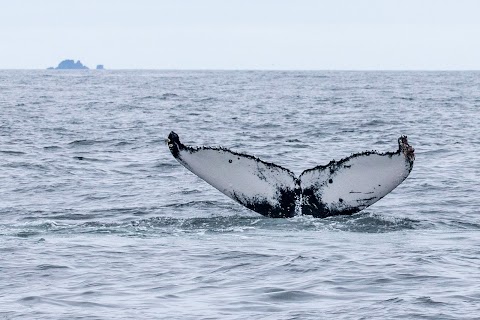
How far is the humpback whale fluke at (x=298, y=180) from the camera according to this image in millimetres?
10531

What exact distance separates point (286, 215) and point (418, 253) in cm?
173

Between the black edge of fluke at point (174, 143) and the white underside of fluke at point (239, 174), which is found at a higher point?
the black edge of fluke at point (174, 143)

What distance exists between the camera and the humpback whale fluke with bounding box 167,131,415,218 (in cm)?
1053

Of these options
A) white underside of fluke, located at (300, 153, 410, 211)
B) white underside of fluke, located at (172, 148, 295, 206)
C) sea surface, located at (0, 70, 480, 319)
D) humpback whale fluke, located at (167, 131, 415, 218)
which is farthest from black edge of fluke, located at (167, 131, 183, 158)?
white underside of fluke, located at (300, 153, 410, 211)

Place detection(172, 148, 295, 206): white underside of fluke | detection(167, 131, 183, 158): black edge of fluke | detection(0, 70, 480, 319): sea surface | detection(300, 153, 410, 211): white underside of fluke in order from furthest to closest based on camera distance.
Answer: detection(172, 148, 295, 206): white underside of fluke < detection(300, 153, 410, 211): white underside of fluke < detection(167, 131, 183, 158): black edge of fluke < detection(0, 70, 480, 319): sea surface

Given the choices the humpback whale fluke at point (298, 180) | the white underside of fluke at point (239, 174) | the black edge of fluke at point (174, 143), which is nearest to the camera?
the black edge of fluke at point (174, 143)

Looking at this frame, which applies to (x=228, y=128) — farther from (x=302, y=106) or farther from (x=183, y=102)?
(x=183, y=102)

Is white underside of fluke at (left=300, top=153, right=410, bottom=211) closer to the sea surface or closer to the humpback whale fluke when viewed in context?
the humpback whale fluke

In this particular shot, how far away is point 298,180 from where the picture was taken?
1106 cm

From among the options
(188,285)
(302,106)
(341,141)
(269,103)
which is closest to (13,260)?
(188,285)

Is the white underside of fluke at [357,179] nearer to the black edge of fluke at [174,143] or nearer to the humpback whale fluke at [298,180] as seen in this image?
the humpback whale fluke at [298,180]

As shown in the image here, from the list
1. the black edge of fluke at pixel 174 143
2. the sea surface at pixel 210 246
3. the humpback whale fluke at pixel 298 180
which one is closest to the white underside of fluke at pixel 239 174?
the humpback whale fluke at pixel 298 180

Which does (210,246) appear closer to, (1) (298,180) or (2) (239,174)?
(2) (239,174)

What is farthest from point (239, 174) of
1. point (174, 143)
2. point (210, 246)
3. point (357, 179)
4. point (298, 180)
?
point (357, 179)
